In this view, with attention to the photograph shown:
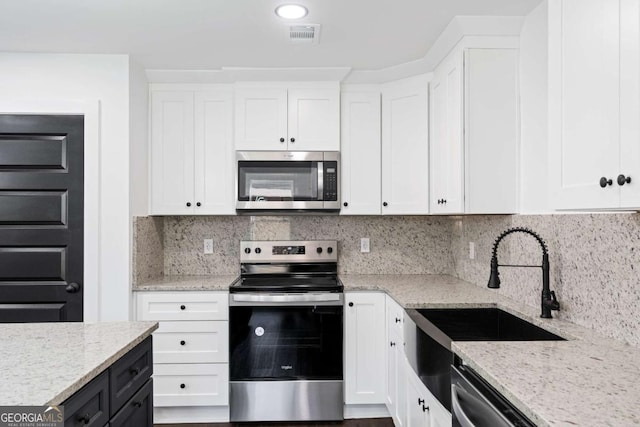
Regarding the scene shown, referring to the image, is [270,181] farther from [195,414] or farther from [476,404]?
[476,404]

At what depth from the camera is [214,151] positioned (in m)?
3.15

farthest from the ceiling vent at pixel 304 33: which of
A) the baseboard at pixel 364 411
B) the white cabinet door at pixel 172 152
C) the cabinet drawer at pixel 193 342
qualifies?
the baseboard at pixel 364 411

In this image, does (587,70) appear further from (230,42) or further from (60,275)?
(60,275)

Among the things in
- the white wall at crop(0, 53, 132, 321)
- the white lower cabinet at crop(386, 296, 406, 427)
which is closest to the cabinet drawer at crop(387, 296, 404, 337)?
the white lower cabinet at crop(386, 296, 406, 427)

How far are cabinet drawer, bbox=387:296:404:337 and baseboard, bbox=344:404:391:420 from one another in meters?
0.62

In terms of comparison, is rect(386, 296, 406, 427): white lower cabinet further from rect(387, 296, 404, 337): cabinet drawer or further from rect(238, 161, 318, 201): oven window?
rect(238, 161, 318, 201): oven window

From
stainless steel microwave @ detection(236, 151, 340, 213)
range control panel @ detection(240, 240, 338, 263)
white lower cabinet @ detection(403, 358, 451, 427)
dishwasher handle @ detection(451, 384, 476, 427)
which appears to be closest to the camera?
dishwasher handle @ detection(451, 384, 476, 427)

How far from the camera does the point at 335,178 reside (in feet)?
10.2

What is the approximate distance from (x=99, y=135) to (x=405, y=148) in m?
2.04

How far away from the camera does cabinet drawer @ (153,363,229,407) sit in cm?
286

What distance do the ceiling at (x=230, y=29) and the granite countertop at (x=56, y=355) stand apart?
1504 mm

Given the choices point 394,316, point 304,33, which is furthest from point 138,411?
point 304,33

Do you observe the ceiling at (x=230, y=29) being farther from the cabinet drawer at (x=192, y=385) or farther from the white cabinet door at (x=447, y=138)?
the cabinet drawer at (x=192, y=385)

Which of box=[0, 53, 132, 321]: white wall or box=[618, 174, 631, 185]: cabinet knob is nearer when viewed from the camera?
box=[618, 174, 631, 185]: cabinet knob
